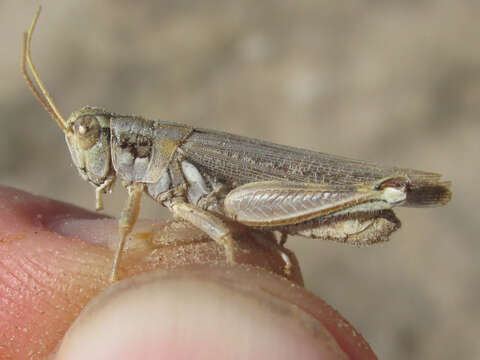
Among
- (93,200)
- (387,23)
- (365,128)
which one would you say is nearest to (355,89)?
(365,128)

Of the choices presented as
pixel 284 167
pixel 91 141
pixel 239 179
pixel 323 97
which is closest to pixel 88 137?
pixel 91 141

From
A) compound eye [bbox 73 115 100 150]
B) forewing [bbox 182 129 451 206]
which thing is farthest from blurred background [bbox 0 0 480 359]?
compound eye [bbox 73 115 100 150]

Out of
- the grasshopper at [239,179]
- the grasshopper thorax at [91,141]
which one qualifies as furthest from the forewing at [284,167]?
the grasshopper thorax at [91,141]

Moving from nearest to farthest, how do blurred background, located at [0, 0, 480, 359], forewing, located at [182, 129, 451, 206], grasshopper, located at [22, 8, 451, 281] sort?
grasshopper, located at [22, 8, 451, 281]
forewing, located at [182, 129, 451, 206]
blurred background, located at [0, 0, 480, 359]

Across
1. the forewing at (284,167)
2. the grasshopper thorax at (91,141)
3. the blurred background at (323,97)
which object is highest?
the blurred background at (323,97)

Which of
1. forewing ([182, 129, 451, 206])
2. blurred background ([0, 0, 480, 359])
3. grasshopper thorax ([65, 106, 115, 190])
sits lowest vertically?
grasshopper thorax ([65, 106, 115, 190])

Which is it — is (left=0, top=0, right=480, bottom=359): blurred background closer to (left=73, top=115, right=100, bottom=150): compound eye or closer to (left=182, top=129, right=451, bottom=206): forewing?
(left=182, top=129, right=451, bottom=206): forewing

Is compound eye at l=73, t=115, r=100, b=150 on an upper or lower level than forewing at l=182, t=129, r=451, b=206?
lower

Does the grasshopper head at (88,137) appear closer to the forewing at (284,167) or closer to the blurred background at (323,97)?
the forewing at (284,167)
